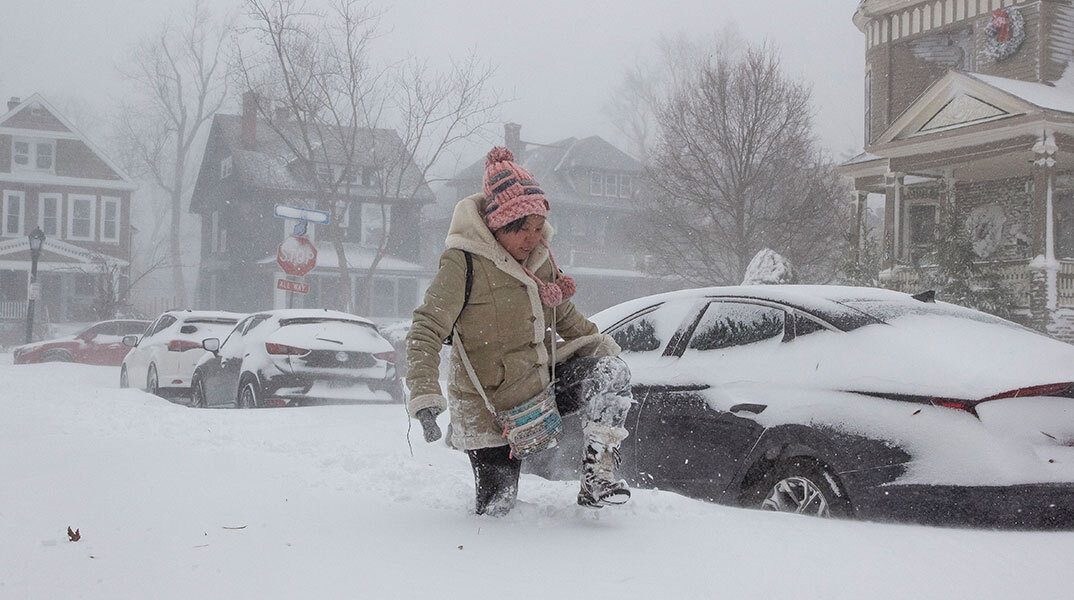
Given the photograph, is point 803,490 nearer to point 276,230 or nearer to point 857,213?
point 857,213

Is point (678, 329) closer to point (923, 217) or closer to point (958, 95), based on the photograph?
point (958, 95)

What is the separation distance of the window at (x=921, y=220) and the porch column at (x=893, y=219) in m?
0.86

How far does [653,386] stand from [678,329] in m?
0.41

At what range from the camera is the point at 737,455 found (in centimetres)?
445

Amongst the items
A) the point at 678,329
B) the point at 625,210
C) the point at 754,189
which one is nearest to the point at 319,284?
the point at 625,210

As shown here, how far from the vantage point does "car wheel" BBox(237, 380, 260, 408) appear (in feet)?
32.4

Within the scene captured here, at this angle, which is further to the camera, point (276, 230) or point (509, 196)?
point (276, 230)

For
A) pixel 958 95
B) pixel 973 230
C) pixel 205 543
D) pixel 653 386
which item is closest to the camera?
pixel 205 543

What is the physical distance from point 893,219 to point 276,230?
88.8ft

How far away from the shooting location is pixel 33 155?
133 feet

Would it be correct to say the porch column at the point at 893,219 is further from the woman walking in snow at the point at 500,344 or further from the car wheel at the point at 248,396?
the woman walking in snow at the point at 500,344

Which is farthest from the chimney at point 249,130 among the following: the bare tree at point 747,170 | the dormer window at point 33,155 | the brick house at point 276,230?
the bare tree at point 747,170

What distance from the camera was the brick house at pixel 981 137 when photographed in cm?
1680

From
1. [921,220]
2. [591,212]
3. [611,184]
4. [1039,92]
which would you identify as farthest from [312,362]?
[611,184]
